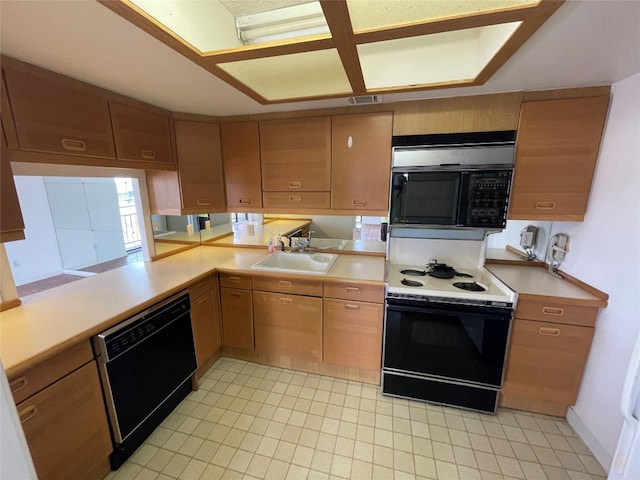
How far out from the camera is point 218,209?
2.45 metres

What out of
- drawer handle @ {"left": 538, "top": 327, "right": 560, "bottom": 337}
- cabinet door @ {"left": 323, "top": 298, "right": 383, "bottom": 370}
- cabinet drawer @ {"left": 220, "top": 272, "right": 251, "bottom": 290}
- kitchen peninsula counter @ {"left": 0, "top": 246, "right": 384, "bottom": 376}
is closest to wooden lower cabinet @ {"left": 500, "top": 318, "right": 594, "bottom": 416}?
drawer handle @ {"left": 538, "top": 327, "right": 560, "bottom": 337}

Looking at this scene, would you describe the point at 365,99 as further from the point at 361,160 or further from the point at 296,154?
the point at 296,154

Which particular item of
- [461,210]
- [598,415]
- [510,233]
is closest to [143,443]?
[461,210]

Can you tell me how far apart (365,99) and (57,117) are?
181 centimetres

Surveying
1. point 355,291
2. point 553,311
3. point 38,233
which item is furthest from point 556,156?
point 38,233

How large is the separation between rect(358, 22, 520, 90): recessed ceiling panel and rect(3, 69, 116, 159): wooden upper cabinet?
1636mm

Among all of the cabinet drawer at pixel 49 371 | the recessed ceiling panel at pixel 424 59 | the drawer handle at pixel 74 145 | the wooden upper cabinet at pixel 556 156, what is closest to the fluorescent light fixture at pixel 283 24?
the recessed ceiling panel at pixel 424 59

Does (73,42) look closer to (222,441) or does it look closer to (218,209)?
(218,209)

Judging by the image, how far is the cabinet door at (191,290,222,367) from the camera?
2.06 metres

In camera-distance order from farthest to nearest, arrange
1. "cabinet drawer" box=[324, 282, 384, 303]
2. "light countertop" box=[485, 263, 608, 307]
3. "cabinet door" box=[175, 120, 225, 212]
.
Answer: "cabinet door" box=[175, 120, 225, 212] < "cabinet drawer" box=[324, 282, 384, 303] < "light countertop" box=[485, 263, 608, 307]

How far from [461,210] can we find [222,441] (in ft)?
7.42

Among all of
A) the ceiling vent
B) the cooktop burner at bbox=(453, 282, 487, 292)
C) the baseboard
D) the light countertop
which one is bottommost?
the baseboard

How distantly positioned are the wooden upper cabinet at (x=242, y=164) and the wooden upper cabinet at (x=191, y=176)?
82 mm

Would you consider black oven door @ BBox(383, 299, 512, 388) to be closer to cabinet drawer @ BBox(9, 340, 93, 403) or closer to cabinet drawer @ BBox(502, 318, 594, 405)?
cabinet drawer @ BBox(502, 318, 594, 405)
